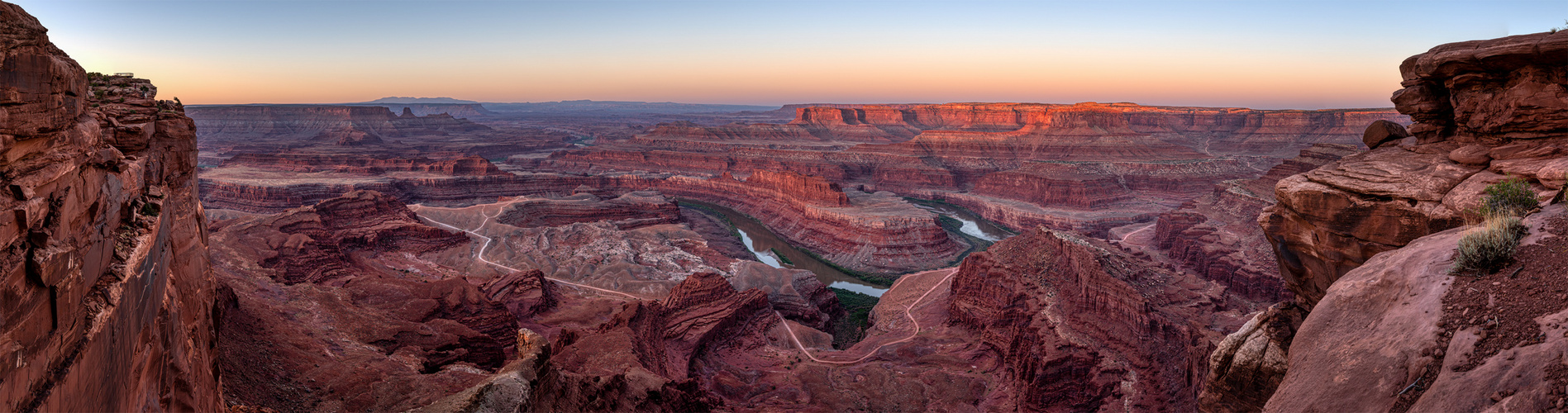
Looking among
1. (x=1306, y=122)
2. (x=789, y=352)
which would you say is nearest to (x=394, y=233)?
(x=789, y=352)

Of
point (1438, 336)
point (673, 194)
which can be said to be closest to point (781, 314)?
point (1438, 336)


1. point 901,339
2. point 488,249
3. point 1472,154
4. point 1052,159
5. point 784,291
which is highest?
point 1472,154

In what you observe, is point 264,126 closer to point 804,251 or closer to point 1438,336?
point 804,251

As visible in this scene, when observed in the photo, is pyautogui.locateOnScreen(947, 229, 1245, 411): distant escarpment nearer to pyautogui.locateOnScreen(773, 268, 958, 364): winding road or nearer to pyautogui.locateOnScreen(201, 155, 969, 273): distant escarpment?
pyautogui.locateOnScreen(773, 268, 958, 364): winding road

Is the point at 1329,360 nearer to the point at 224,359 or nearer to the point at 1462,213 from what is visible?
the point at 1462,213

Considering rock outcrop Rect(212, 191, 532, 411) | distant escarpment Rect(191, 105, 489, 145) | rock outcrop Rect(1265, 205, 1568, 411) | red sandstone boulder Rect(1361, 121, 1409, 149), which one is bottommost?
rock outcrop Rect(212, 191, 532, 411)

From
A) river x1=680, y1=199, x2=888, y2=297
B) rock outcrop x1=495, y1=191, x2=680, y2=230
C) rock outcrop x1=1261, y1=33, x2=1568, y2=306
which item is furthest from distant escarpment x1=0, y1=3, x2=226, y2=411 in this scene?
rock outcrop x1=495, y1=191, x2=680, y2=230
